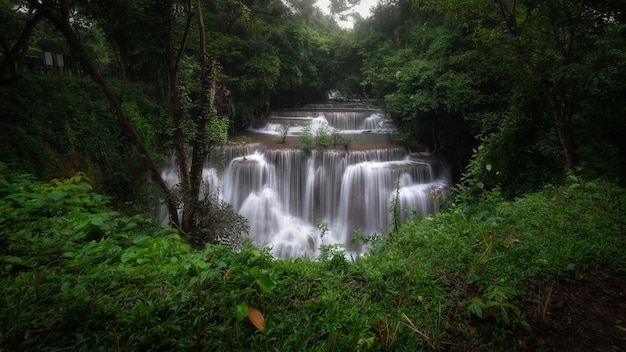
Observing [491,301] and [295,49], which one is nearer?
[491,301]

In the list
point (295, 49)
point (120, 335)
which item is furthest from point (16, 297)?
point (295, 49)

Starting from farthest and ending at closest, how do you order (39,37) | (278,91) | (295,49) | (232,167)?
1. (278,91)
2. (295,49)
3. (39,37)
4. (232,167)

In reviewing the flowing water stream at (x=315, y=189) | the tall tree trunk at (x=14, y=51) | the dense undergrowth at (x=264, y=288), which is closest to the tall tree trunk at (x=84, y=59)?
the tall tree trunk at (x=14, y=51)

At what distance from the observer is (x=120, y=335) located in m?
1.69

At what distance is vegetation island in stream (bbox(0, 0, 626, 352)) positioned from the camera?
2.00 m

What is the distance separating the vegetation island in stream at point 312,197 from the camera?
78.7 inches

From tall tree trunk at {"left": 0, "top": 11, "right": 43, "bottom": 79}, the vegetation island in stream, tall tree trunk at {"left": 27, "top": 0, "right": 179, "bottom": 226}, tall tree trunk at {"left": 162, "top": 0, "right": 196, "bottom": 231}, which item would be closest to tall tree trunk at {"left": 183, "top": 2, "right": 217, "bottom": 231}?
the vegetation island in stream

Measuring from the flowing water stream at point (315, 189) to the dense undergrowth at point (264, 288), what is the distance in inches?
254

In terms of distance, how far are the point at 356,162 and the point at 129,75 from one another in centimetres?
917

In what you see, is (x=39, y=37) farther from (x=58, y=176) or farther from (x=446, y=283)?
(x=446, y=283)

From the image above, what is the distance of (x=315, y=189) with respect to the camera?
1066cm

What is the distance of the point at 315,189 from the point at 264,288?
8.69 meters

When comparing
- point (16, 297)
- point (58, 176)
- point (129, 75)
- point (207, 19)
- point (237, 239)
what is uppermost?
point (207, 19)

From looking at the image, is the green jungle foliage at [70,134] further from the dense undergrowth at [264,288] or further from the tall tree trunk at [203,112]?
the dense undergrowth at [264,288]
